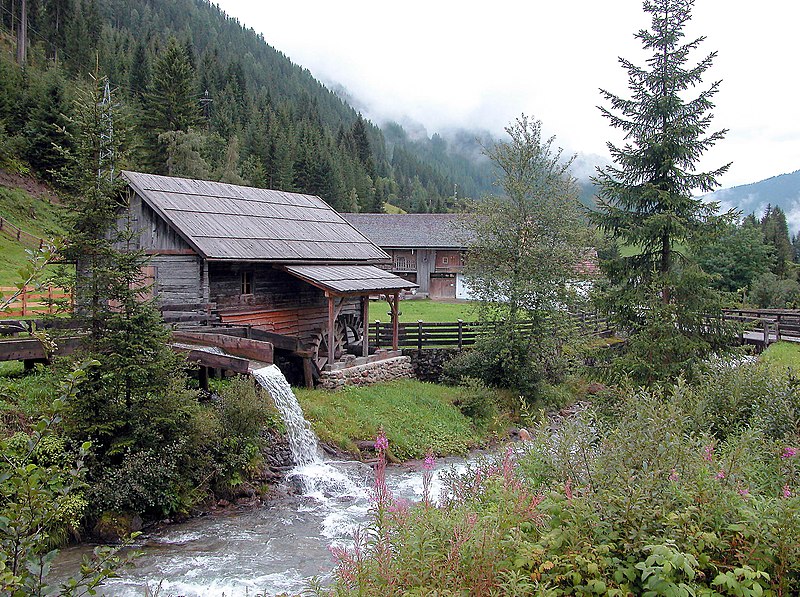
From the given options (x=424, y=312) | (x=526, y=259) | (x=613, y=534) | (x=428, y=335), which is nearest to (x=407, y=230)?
(x=424, y=312)

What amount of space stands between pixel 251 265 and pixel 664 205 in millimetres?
12945

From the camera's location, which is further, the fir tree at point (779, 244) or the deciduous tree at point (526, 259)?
the fir tree at point (779, 244)

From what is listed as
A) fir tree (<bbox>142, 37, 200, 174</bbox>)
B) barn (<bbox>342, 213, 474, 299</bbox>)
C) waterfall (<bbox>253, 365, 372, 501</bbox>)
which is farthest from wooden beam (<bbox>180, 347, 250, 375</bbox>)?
fir tree (<bbox>142, 37, 200, 174</bbox>)

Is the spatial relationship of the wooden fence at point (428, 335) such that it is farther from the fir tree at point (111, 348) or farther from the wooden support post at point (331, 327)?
the fir tree at point (111, 348)

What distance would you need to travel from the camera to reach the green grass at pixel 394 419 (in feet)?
56.4

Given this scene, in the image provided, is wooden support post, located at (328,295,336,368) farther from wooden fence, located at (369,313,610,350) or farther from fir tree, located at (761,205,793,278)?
fir tree, located at (761,205,793,278)

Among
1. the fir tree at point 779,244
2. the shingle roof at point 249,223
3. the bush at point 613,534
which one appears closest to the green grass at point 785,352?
the shingle roof at point 249,223

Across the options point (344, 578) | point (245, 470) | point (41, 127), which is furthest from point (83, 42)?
point (344, 578)

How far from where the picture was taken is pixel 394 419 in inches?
747

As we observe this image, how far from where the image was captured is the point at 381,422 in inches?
723

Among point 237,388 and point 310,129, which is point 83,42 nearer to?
point 310,129

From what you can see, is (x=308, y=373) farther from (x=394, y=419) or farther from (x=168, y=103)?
(x=168, y=103)

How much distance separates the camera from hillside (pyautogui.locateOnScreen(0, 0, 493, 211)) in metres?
43.4

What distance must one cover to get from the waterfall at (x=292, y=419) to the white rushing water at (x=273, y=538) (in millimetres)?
27
